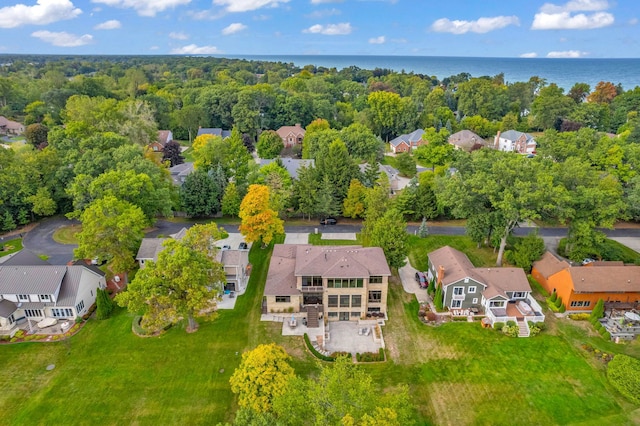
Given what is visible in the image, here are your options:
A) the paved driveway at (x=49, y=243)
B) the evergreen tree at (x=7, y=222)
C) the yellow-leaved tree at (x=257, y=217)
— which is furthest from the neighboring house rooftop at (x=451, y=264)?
the evergreen tree at (x=7, y=222)

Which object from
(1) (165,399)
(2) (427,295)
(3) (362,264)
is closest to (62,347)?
(1) (165,399)

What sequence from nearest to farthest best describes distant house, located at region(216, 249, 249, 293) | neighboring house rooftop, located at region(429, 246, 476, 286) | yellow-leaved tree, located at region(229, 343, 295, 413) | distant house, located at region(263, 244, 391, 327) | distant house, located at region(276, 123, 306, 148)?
yellow-leaved tree, located at region(229, 343, 295, 413) < distant house, located at region(263, 244, 391, 327) < neighboring house rooftop, located at region(429, 246, 476, 286) < distant house, located at region(216, 249, 249, 293) < distant house, located at region(276, 123, 306, 148)

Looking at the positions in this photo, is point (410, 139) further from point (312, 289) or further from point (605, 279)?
point (312, 289)

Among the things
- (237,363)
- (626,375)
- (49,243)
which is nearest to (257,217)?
(237,363)

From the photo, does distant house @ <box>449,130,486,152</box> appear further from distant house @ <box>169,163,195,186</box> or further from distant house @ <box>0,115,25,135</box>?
distant house @ <box>0,115,25,135</box>

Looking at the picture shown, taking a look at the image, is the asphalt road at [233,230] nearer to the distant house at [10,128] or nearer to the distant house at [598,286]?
the distant house at [598,286]

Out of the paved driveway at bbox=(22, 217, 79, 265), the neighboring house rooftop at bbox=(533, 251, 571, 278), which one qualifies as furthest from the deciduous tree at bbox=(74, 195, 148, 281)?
the neighboring house rooftop at bbox=(533, 251, 571, 278)

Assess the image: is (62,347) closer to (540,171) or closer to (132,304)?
(132,304)
